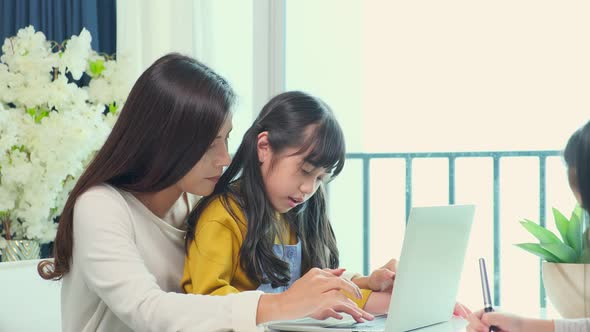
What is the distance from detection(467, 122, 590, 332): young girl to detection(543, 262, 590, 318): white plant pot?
0.20 meters

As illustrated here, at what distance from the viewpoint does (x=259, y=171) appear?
5.40 ft

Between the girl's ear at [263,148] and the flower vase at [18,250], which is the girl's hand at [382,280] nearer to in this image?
the girl's ear at [263,148]

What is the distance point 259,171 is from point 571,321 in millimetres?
659

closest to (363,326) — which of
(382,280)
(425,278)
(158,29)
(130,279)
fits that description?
(425,278)

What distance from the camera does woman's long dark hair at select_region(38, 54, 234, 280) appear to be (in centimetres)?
142

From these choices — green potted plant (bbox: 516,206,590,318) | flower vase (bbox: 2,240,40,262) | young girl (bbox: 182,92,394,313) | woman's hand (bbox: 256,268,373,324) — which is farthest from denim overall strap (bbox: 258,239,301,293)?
flower vase (bbox: 2,240,40,262)

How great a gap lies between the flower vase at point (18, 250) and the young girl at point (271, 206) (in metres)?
0.93

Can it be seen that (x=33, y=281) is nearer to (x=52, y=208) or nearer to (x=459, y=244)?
(x=52, y=208)

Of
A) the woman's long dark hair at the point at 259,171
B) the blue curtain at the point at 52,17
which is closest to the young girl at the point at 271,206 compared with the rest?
the woman's long dark hair at the point at 259,171

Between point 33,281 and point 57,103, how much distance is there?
58cm

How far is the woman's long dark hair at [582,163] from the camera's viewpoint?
133cm

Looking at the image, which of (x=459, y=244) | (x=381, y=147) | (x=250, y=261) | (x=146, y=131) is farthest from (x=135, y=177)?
(x=381, y=147)

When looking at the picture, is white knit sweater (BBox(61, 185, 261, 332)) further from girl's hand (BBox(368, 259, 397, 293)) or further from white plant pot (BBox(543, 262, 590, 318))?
white plant pot (BBox(543, 262, 590, 318))

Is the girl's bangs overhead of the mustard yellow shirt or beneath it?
overhead
